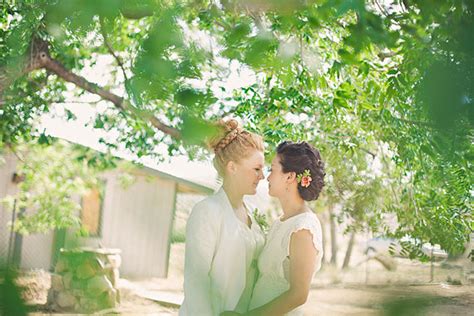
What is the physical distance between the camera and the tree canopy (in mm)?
679

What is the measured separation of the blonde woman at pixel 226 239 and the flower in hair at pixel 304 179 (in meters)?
0.17

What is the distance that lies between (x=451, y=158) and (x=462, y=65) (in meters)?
0.21

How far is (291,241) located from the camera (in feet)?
9.21

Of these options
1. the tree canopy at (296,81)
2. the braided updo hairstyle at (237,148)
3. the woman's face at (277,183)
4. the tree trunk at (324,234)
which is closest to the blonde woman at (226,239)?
the braided updo hairstyle at (237,148)

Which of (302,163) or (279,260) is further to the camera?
(302,163)

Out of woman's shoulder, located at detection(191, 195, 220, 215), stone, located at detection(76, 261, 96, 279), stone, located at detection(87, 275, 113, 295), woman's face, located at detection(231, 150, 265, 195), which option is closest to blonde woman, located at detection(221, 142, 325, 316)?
woman's face, located at detection(231, 150, 265, 195)

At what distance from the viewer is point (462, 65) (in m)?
0.47

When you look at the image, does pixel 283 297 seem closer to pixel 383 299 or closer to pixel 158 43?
pixel 158 43

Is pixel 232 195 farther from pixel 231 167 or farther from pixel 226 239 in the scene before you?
pixel 226 239

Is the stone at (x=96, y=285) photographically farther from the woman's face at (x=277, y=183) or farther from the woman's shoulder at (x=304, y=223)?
the woman's face at (x=277, y=183)

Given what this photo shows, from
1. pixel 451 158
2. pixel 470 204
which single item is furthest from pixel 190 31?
pixel 470 204

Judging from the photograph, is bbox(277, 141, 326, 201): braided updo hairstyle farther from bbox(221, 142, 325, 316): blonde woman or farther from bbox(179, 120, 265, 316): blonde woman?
bbox(179, 120, 265, 316): blonde woman

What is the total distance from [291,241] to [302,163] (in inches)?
15.4

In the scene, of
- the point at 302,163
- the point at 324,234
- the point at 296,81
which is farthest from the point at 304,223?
the point at 324,234
